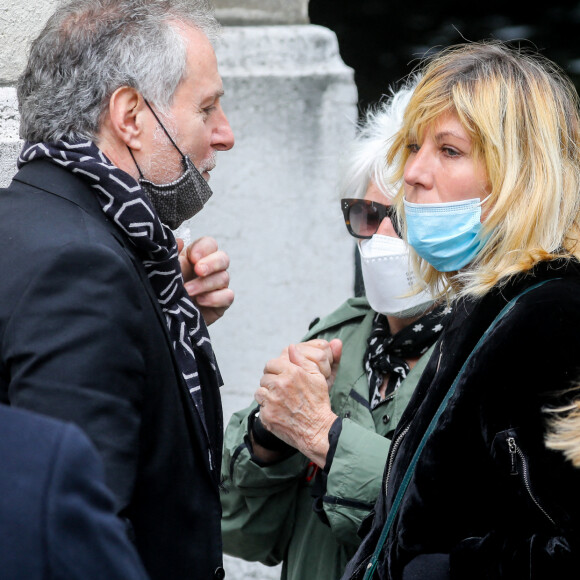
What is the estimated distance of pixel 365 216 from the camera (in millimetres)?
2580

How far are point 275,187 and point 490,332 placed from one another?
226 centimetres

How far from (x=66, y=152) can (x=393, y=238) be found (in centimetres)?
103

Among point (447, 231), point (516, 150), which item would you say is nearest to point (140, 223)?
point (447, 231)

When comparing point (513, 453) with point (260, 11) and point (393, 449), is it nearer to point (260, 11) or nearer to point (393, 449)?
point (393, 449)

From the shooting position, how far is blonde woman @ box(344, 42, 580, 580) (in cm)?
150

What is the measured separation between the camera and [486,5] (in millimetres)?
4910

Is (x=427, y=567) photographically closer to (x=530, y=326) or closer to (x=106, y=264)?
(x=530, y=326)

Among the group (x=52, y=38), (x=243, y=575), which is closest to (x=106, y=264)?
(x=52, y=38)

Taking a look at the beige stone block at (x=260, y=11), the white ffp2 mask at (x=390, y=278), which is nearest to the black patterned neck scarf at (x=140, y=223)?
the white ffp2 mask at (x=390, y=278)

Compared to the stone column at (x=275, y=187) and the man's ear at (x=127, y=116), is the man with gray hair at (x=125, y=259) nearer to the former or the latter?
the man's ear at (x=127, y=116)

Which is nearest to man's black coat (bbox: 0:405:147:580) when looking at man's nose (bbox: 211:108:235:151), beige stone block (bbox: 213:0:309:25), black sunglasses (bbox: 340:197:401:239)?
man's nose (bbox: 211:108:235:151)

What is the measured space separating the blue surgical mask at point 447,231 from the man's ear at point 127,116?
59cm

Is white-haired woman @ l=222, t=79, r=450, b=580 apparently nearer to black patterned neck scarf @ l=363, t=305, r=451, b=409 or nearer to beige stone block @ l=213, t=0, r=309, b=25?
black patterned neck scarf @ l=363, t=305, r=451, b=409

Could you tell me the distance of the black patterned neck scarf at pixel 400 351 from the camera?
2.36m
